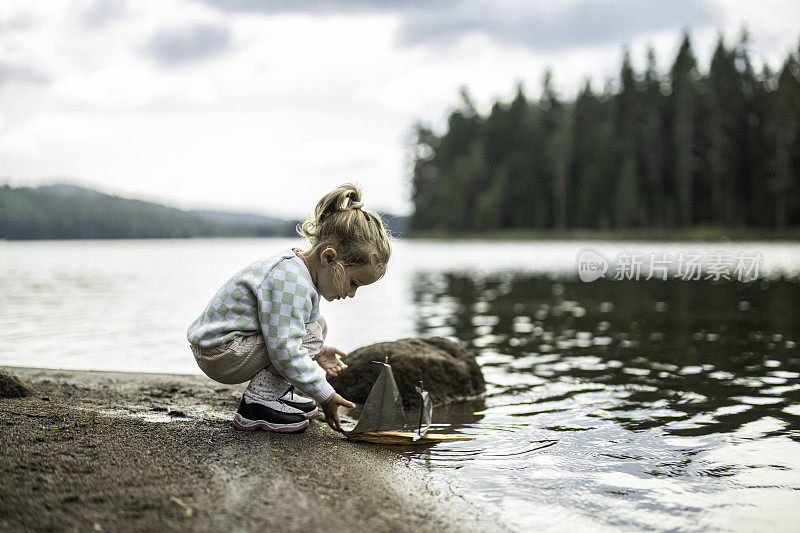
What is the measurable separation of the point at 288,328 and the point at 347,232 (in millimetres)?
645

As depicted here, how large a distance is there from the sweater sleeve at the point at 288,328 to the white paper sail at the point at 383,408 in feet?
1.91

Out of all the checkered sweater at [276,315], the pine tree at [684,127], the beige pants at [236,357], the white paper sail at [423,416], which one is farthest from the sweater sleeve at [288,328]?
the pine tree at [684,127]

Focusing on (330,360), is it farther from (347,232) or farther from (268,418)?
(347,232)

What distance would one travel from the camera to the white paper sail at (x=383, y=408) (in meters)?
4.23

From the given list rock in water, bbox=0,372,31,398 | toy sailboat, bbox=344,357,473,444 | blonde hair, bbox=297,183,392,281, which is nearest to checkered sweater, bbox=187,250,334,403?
blonde hair, bbox=297,183,392,281

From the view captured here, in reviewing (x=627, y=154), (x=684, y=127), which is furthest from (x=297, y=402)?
(x=627, y=154)

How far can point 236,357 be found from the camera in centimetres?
377

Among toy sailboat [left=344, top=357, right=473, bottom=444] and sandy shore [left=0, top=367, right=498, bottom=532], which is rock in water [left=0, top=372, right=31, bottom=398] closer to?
sandy shore [left=0, top=367, right=498, bottom=532]

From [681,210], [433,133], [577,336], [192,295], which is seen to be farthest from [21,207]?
[577,336]

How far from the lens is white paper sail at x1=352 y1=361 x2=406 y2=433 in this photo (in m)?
4.23

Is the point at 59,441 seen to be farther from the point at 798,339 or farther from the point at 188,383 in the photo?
the point at 798,339

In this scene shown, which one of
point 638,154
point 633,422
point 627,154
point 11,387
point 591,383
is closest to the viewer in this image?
point 11,387

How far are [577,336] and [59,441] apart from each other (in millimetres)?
7945

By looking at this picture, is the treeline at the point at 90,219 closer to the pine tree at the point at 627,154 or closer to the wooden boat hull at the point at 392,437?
the pine tree at the point at 627,154
